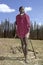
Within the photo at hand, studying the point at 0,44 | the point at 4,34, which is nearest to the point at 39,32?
the point at 4,34

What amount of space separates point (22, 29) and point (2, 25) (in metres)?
15.4

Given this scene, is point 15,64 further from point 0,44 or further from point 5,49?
point 0,44

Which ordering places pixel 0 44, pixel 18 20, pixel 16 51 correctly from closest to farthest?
A: 1. pixel 18 20
2. pixel 16 51
3. pixel 0 44

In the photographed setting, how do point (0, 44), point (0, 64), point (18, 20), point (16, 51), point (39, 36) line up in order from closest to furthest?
point (0, 64) → point (18, 20) → point (16, 51) → point (0, 44) → point (39, 36)

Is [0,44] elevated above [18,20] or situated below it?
below

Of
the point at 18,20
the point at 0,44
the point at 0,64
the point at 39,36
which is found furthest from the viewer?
the point at 39,36

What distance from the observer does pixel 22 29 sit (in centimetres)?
814

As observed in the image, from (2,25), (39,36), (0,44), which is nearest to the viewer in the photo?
(0,44)

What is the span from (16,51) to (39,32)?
1049 centimetres

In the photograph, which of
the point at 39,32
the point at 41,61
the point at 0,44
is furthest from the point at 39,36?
the point at 41,61

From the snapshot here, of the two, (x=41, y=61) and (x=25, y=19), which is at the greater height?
(x=25, y=19)

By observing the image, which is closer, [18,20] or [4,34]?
[18,20]

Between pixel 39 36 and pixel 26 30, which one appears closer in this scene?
pixel 26 30

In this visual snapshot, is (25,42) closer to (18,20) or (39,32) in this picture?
(18,20)
